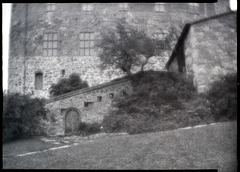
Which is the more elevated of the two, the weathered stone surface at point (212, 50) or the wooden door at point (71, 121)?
the weathered stone surface at point (212, 50)

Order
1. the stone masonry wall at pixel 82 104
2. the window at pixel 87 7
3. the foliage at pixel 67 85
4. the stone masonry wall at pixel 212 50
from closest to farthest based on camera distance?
the stone masonry wall at pixel 212 50
the stone masonry wall at pixel 82 104
the foliage at pixel 67 85
the window at pixel 87 7

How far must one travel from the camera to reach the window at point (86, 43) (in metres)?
24.9

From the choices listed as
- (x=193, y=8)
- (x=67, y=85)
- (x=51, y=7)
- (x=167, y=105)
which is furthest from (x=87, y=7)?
(x=167, y=105)

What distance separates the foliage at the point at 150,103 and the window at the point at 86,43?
1037 centimetres

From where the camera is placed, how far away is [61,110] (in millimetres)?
16375

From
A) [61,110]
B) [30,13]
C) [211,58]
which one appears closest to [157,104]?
[211,58]

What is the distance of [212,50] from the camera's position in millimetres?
13875

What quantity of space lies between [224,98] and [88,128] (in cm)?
805

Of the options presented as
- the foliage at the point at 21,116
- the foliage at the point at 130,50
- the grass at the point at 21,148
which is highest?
the foliage at the point at 130,50

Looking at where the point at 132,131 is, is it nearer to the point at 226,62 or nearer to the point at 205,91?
the point at 205,91

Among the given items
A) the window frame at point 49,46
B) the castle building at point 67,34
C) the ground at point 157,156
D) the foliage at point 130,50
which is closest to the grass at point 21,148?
the ground at point 157,156

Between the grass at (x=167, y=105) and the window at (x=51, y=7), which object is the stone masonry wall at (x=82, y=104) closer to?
the grass at (x=167, y=105)

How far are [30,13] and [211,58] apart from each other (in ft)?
63.3

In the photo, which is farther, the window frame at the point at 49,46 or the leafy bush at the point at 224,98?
the window frame at the point at 49,46
